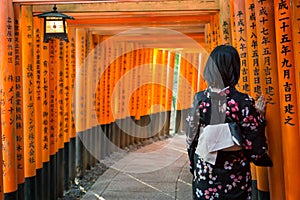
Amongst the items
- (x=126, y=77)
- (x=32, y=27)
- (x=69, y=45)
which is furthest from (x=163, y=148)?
(x=32, y=27)

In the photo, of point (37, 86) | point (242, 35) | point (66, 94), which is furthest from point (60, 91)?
point (242, 35)

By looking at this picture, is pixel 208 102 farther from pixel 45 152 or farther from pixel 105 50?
pixel 105 50

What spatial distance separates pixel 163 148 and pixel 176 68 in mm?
4792

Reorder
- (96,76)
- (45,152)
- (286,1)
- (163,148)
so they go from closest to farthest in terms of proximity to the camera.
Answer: (286,1), (45,152), (96,76), (163,148)

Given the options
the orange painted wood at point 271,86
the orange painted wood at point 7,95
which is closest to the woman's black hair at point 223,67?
the orange painted wood at point 271,86

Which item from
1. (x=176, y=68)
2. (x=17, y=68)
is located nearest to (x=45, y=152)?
(x=17, y=68)

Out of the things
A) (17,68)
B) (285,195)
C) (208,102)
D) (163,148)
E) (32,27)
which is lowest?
(163,148)

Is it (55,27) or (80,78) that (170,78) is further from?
(55,27)

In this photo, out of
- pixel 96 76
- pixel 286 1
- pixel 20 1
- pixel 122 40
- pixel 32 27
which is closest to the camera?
pixel 286 1

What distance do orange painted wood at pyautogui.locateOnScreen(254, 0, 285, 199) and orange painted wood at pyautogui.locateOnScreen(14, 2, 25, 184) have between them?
3.39 metres

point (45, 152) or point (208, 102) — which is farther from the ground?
point (208, 102)

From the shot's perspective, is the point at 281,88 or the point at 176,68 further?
the point at 176,68

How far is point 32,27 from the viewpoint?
5.83 meters

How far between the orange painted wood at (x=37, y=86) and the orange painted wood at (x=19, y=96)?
67 cm
